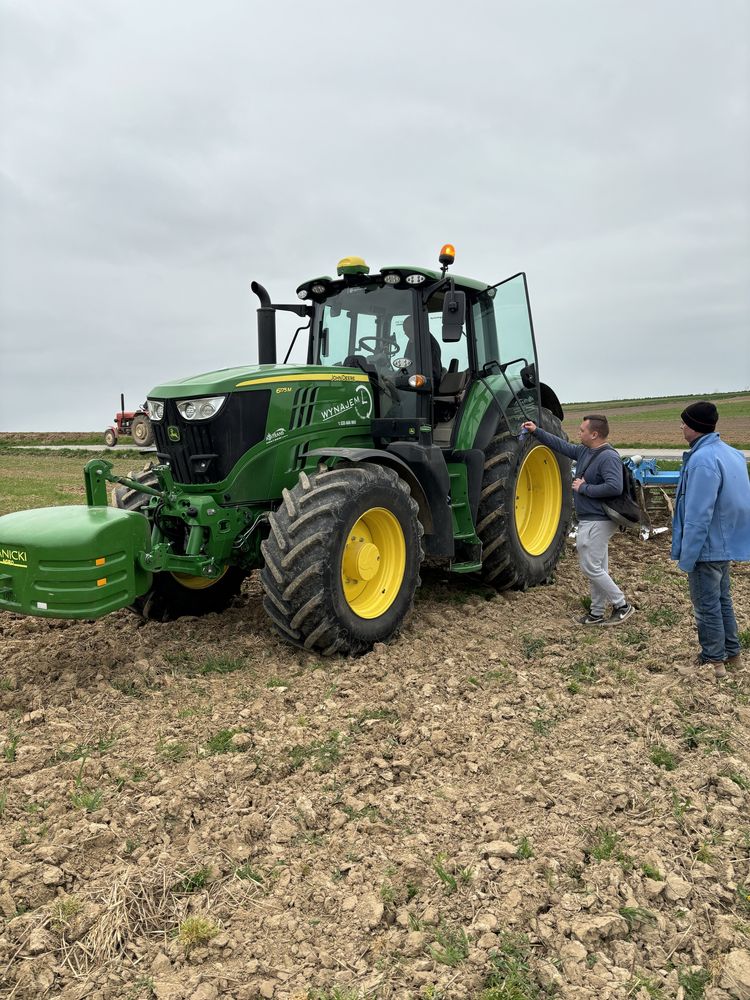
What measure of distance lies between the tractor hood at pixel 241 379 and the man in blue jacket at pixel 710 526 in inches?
101

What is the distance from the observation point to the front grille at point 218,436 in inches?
206

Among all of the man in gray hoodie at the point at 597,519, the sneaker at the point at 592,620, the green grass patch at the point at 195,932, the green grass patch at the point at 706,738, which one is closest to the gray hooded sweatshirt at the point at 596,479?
the man in gray hoodie at the point at 597,519

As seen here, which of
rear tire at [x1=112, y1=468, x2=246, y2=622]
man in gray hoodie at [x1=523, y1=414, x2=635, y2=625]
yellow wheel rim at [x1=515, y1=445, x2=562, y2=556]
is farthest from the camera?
yellow wheel rim at [x1=515, y1=445, x2=562, y2=556]

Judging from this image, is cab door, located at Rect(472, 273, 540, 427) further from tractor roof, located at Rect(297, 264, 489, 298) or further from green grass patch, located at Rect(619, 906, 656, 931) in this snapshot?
green grass patch, located at Rect(619, 906, 656, 931)

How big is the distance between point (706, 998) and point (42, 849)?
248 cm

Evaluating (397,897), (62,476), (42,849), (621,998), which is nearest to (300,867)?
(397,897)

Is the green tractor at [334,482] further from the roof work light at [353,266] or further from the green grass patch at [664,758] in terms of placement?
the green grass patch at [664,758]

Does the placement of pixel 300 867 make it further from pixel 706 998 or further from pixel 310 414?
pixel 310 414

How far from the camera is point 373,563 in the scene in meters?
5.38

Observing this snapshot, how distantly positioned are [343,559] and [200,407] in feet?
4.64

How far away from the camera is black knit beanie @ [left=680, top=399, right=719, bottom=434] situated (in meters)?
4.94

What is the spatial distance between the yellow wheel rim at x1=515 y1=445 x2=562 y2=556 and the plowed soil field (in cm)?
221

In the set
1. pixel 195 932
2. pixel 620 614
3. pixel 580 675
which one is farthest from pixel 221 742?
pixel 620 614

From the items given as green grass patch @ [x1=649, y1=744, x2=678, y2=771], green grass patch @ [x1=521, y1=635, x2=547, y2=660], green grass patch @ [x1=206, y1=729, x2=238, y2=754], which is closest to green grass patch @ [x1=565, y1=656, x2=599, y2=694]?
green grass patch @ [x1=521, y1=635, x2=547, y2=660]
